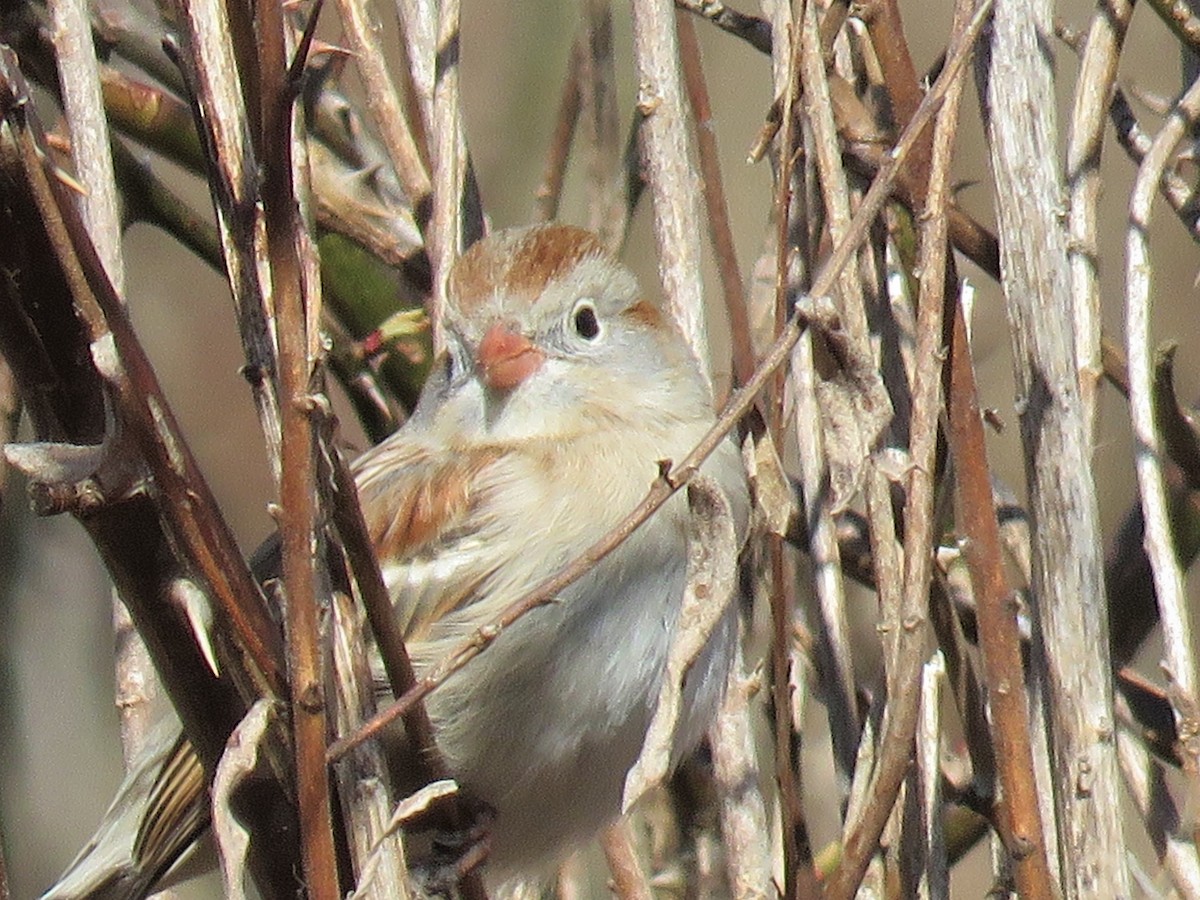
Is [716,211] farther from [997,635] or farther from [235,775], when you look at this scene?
[235,775]

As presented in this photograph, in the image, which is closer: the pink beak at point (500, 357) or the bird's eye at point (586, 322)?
the pink beak at point (500, 357)

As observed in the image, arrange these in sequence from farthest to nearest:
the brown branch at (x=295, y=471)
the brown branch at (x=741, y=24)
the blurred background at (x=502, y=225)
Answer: the blurred background at (x=502, y=225) < the brown branch at (x=741, y=24) < the brown branch at (x=295, y=471)

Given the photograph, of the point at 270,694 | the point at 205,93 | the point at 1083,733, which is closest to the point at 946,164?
the point at 1083,733

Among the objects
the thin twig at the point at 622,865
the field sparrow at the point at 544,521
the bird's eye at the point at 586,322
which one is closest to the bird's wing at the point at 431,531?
the field sparrow at the point at 544,521

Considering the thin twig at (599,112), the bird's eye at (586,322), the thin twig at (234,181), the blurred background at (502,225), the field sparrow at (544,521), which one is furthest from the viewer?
the blurred background at (502,225)

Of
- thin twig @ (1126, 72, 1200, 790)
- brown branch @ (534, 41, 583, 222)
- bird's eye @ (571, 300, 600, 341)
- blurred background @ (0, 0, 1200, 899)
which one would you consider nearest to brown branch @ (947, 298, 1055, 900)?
thin twig @ (1126, 72, 1200, 790)

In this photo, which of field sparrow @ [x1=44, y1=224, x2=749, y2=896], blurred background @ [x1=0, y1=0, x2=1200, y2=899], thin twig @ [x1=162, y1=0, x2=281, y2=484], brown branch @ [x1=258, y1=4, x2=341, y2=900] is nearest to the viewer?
brown branch @ [x1=258, y1=4, x2=341, y2=900]

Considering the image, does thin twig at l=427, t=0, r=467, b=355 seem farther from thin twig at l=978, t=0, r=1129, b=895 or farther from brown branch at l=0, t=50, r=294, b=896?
brown branch at l=0, t=50, r=294, b=896

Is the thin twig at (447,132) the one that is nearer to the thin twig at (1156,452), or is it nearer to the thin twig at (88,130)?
the thin twig at (88,130)

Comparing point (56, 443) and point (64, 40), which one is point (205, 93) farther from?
point (56, 443)

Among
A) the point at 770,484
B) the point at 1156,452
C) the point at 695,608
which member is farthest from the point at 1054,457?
the point at 695,608
